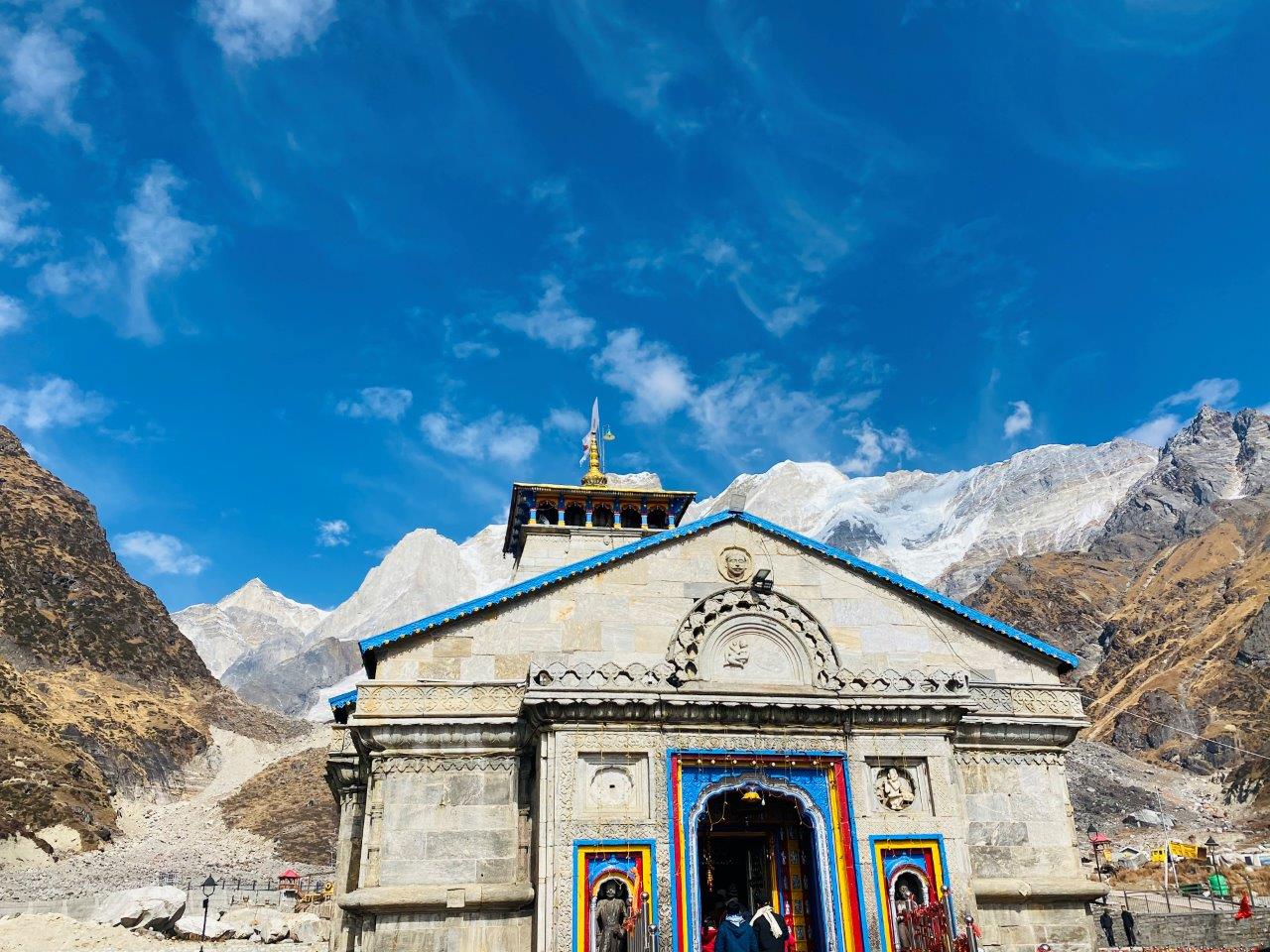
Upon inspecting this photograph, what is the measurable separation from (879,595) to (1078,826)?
49306 mm

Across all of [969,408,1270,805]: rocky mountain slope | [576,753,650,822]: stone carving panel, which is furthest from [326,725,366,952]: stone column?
[969,408,1270,805]: rocky mountain slope

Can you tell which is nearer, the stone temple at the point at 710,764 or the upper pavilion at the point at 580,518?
the stone temple at the point at 710,764

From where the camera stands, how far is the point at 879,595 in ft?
65.8

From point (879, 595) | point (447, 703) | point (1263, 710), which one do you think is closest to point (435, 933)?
point (447, 703)

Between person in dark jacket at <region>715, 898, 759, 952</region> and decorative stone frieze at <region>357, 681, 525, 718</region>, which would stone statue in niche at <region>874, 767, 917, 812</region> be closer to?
person in dark jacket at <region>715, 898, 759, 952</region>

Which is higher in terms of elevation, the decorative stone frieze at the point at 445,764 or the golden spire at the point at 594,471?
the golden spire at the point at 594,471

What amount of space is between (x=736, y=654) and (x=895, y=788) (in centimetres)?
373

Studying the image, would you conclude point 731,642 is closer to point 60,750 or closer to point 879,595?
point 879,595

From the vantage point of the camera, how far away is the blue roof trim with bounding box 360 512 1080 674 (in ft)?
61.7

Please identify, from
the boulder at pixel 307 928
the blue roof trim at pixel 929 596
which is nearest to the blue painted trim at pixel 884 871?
the blue roof trim at pixel 929 596

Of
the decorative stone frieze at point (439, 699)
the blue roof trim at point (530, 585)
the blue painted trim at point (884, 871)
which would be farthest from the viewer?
the blue roof trim at point (530, 585)

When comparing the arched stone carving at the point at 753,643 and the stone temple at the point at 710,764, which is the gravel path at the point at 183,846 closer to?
the stone temple at the point at 710,764

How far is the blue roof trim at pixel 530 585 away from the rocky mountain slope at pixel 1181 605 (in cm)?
6237

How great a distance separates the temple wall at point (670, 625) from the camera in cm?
1869
